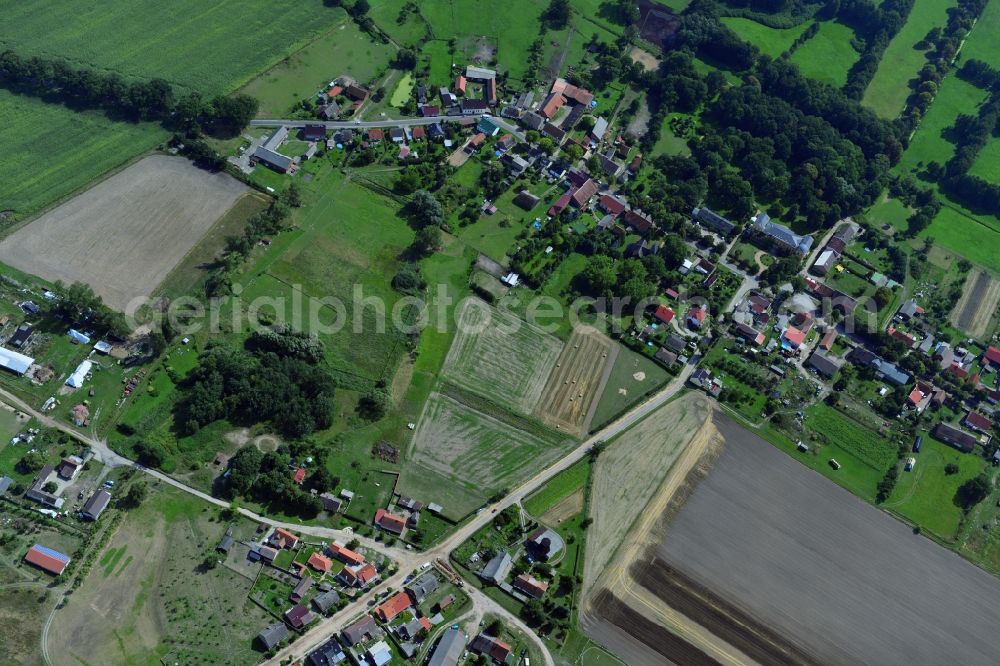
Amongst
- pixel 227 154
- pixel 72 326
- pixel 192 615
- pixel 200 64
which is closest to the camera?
pixel 192 615

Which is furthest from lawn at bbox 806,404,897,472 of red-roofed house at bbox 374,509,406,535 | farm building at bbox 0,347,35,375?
farm building at bbox 0,347,35,375

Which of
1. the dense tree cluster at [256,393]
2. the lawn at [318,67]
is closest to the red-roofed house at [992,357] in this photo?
the dense tree cluster at [256,393]

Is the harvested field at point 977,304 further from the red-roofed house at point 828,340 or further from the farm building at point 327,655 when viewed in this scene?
the farm building at point 327,655

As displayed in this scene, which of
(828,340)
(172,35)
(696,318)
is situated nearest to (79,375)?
(172,35)

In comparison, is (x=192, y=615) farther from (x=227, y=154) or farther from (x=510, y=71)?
(x=510, y=71)

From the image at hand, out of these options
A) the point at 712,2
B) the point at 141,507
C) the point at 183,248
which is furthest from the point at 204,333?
the point at 712,2
